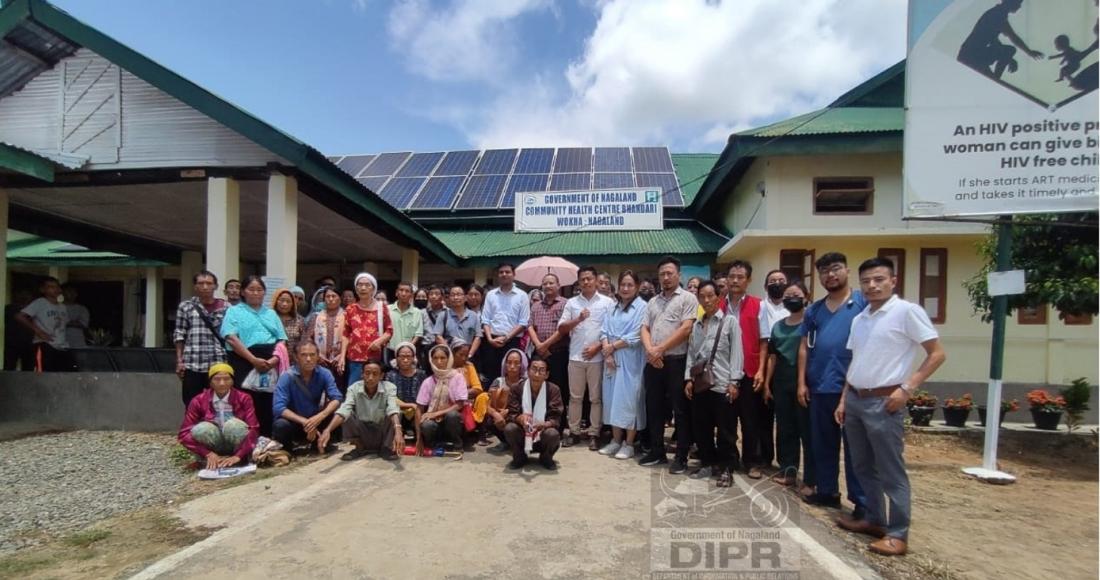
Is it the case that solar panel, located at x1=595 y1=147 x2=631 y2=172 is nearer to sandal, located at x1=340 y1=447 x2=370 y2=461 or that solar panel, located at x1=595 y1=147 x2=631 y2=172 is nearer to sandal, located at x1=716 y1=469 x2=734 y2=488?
sandal, located at x1=340 y1=447 x2=370 y2=461

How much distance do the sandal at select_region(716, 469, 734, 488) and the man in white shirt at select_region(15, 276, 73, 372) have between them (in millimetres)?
8656

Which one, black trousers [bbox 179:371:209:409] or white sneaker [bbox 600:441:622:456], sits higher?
black trousers [bbox 179:371:209:409]

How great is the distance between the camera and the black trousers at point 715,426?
15.1ft

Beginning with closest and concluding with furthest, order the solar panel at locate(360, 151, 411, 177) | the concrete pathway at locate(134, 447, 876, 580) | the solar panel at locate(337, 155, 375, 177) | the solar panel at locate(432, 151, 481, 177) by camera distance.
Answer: the concrete pathway at locate(134, 447, 876, 580)
the solar panel at locate(432, 151, 481, 177)
the solar panel at locate(360, 151, 411, 177)
the solar panel at locate(337, 155, 375, 177)

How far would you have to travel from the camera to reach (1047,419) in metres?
7.55

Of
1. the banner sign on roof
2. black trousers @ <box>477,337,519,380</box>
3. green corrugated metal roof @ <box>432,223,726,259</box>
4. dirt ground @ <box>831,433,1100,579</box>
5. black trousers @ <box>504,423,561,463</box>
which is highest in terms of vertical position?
the banner sign on roof

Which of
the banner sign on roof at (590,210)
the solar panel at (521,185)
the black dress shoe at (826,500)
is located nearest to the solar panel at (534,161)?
the solar panel at (521,185)

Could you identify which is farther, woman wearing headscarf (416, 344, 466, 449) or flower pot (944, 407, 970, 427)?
flower pot (944, 407, 970, 427)

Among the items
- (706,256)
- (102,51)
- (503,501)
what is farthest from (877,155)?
(102,51)

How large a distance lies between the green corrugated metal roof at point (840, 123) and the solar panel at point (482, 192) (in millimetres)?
6039

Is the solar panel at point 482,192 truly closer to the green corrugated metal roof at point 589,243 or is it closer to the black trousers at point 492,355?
the green corrugated metal roof at point 589,243

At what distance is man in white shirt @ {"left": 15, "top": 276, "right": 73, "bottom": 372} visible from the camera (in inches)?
298

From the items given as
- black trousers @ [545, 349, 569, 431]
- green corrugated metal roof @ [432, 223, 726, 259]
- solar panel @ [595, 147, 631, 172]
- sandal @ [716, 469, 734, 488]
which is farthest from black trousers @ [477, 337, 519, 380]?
solar panel @ [595, 147, 631, 172]

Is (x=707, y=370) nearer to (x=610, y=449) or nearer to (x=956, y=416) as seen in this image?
(x=610, y=449)
